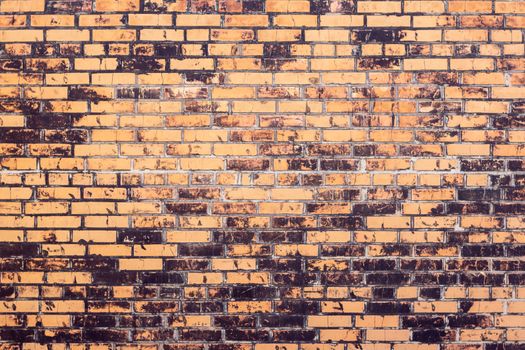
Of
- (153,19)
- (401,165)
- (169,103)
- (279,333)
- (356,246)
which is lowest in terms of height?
(279,333)

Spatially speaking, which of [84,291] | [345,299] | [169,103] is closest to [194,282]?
[84,291]

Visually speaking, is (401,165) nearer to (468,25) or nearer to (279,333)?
(468,25)

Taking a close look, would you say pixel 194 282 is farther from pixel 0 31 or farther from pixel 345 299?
pixel 0 31

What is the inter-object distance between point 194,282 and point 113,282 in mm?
488

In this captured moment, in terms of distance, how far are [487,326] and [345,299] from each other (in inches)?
34.7

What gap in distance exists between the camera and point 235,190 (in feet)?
8.18

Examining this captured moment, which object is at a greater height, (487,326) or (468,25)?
(468,25)

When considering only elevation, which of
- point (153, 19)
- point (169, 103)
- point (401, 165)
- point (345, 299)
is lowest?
point (345, 299)

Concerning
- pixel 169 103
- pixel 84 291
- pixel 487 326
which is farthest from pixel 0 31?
pixel 487 326

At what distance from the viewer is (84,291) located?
248 centimetres

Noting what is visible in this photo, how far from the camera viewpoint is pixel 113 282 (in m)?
2.49

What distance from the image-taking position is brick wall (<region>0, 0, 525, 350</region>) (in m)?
2.49

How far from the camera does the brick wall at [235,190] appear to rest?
8.16 ft

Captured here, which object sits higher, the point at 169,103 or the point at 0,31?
the point at 0,31
